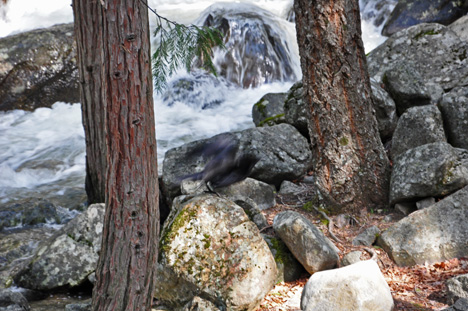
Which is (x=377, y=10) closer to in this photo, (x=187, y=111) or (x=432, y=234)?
(x=187, y=111)

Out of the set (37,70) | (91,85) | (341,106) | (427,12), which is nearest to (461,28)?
(427,12)

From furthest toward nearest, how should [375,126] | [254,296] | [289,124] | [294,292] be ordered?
[289,124]
[375,126]
[294,292]
[254,296]

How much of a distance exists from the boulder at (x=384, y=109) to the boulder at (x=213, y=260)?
291cm

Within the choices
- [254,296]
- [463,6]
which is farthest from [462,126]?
[463,6]

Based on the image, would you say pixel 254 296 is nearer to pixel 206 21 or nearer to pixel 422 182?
pixel 422 182

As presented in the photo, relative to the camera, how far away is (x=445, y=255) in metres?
3.94

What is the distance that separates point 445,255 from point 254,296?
68.5 inches

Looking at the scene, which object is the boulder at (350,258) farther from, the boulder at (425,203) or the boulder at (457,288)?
the boulder at (425,203)

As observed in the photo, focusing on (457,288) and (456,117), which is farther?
(456,117)

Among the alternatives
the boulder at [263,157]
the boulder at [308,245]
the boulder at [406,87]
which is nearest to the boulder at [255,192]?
the boulder at [263,157]

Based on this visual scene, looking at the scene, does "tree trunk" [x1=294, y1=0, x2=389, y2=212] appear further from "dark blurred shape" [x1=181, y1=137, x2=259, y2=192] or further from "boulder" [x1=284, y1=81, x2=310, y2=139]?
"boulder" [x1=284, y1=81, x2=310, y2=139]

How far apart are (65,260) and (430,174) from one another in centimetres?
379

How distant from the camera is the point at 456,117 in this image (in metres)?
5.36

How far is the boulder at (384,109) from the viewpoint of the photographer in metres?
5.95
